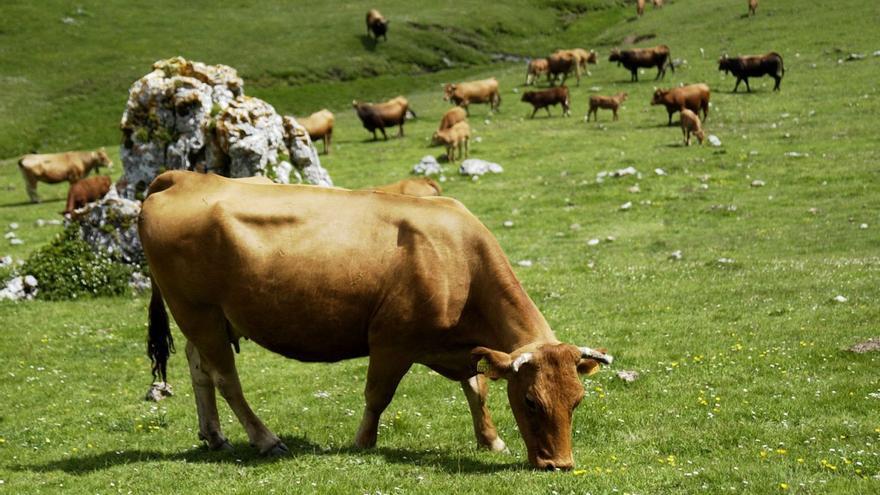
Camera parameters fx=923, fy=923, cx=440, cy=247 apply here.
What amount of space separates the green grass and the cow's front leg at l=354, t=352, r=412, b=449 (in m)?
0.29

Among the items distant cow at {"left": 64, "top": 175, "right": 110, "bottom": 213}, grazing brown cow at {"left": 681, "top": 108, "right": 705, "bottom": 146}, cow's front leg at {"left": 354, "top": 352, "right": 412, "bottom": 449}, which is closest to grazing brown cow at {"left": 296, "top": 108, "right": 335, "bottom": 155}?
distant cow at {"left": 64, "top": 175, "right": 110, "bottom": 213}

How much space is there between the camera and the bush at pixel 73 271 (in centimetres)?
2472

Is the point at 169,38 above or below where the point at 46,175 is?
above

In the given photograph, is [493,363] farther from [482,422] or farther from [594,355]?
[482,422]

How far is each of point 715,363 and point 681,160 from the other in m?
24.7

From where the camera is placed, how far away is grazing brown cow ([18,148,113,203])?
42000 mm

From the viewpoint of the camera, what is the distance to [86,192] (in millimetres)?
36812

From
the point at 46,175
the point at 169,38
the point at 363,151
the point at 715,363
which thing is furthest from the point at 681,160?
the point at 169,38

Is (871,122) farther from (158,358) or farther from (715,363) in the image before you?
(158,358)

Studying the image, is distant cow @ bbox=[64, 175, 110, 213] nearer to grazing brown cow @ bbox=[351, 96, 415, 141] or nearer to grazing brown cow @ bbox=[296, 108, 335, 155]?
grazing brown cow @ bbox=[296, 108, 335, 155]

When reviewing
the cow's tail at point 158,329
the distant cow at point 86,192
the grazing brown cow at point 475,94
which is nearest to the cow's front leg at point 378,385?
the cow's tail at point 158,329

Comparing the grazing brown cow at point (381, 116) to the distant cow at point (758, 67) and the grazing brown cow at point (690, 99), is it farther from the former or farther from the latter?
the distant cow at point (758, 67)

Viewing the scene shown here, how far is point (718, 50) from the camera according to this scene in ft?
219

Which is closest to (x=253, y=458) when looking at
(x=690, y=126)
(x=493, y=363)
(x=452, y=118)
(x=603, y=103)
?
(x=493, y=363)
